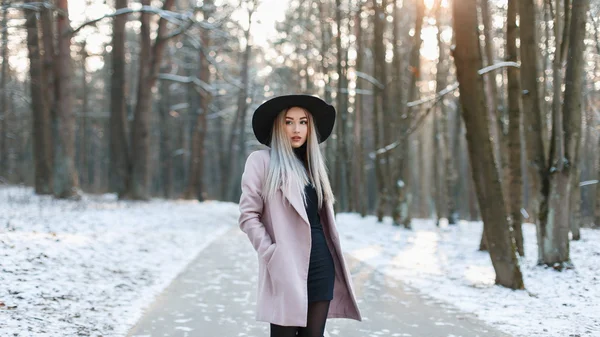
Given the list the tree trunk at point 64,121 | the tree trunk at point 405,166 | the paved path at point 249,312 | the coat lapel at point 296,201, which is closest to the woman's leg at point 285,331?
the coat lapel at point 296,201

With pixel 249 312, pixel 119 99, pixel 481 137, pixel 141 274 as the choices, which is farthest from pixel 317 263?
pixel 119 99

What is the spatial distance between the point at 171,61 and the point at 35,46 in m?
10.8

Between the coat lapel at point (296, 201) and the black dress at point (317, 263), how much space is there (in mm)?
102

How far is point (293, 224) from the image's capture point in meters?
3.46

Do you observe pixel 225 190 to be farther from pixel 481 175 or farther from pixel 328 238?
pixel 328 238

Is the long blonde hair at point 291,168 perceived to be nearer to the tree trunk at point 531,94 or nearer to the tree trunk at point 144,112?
Answer: the tree trunk at point 531,94

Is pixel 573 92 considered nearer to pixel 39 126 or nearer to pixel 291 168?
pixel 291 168

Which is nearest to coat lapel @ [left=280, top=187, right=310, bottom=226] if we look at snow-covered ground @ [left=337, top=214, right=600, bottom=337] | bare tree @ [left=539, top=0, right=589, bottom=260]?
snow-covered ground @ [left=337, top=214, right=600, bottom=337]

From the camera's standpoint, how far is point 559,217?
29.3ft

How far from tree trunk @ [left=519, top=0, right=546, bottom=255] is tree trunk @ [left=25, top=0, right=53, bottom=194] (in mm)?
17296

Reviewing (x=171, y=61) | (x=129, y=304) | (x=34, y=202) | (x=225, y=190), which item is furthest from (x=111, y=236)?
(x=225, y=190)

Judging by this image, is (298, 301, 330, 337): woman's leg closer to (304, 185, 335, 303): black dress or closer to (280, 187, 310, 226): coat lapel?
(304, 185, 335, 303): black dress

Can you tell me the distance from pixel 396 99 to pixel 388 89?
47cm

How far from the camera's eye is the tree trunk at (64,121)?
19.1 metres
